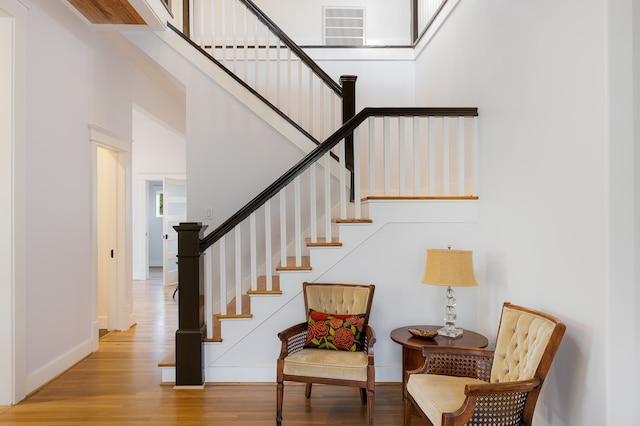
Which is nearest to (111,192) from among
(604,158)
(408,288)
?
(408,288)

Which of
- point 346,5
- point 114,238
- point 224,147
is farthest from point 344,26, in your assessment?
point 114,238

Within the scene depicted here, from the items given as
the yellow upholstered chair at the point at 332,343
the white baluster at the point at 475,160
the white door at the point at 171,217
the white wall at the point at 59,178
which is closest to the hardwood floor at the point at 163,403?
the yellow upholstered chair at the point at 332,343

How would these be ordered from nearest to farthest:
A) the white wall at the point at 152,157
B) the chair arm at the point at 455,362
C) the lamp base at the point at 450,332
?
the chair arm at the point at 455,362
the lamp base at the point at 450,332
the white wall at the point at 152,157

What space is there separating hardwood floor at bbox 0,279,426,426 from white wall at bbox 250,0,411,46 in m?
4.59

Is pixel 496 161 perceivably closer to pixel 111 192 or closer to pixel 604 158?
pixel 604 158

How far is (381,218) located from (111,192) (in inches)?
130

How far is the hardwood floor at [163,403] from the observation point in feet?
9.64

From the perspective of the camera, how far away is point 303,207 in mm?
4918

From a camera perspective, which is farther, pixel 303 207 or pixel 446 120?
pixel 303 207

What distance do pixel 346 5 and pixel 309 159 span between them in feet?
11.8

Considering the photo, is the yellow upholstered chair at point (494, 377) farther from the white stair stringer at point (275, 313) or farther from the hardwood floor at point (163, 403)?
the white stair stringer at point (275, 313)

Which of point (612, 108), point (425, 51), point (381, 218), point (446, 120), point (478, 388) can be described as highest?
point (425, 51)

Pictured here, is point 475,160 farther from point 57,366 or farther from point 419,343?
point 57,366

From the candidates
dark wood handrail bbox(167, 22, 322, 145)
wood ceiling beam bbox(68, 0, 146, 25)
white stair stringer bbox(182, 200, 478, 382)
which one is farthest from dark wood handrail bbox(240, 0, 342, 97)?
white stair stringer bbox(182, 200, 478, 382)
